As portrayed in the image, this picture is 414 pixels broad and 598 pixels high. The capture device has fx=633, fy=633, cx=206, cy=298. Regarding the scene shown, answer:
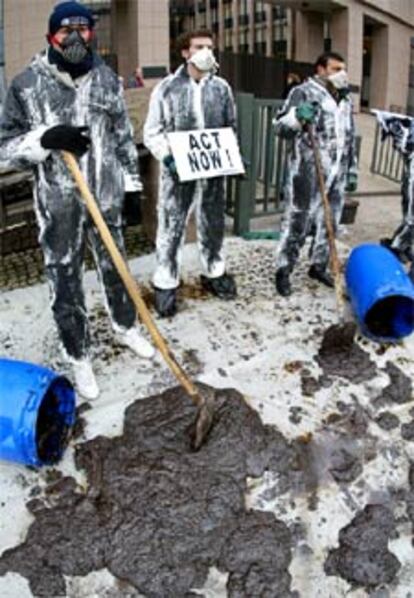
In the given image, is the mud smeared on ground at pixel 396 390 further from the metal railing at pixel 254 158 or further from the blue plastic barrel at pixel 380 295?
the metal railing at pixel 254 158

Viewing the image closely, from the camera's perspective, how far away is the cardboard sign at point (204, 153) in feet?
11.5

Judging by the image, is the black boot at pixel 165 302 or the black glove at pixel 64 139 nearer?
the black glove at pixel 64 139

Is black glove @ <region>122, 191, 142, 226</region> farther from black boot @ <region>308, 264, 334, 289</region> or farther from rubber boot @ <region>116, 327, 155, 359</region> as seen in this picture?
black boot @ <region>308, 264, 334, 289</region>

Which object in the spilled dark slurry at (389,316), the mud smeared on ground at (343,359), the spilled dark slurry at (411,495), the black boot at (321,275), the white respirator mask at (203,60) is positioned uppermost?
the white respirator mask at (203,60)

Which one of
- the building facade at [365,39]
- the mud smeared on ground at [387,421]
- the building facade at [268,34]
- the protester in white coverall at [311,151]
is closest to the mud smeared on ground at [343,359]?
the mud smeared on ground at [387,421]

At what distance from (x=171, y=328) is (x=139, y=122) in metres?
1.76

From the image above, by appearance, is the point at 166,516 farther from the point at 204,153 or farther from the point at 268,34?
the point at 268,34

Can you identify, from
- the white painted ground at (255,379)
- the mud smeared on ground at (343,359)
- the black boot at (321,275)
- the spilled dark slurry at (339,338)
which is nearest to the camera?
the white painted ground at (255,379)

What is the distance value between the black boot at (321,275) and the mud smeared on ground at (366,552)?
1.95m

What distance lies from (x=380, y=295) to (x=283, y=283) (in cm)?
92

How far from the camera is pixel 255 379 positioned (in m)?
3.22

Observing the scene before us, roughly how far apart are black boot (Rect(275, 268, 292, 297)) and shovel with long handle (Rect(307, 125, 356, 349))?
34 cm

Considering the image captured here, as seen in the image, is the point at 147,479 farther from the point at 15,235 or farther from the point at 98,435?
the point at 15,235

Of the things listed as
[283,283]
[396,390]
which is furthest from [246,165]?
[396,390]
